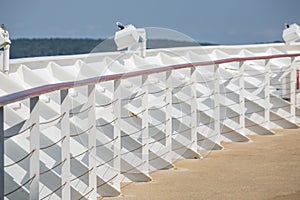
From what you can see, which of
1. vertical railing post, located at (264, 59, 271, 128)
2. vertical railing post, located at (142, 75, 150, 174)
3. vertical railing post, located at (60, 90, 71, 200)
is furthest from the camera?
vertical railing post, located at (264, 59, 271, 128)

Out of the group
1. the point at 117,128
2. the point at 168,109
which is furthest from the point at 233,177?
the point at 117,128

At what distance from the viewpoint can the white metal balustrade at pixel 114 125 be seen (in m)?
5.39

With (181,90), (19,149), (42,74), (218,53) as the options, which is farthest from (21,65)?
(218,53)

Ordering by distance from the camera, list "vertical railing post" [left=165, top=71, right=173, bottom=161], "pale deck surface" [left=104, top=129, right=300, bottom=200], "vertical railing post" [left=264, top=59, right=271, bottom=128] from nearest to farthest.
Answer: "pale deck surface" [left=104, top=129, right=300, bottom=200] → "vertical railing post" [left=165, top=71, right=173, bottom=161] → "vertical railing post" [left=264, top=59, right=271, bottom=128]

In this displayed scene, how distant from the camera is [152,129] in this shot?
8.02 m

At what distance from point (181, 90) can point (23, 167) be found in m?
2.46

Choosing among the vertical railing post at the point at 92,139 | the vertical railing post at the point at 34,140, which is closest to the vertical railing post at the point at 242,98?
the vertical railing post at the point at 92,139

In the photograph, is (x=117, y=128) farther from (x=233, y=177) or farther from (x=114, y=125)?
(x=233, y=177)

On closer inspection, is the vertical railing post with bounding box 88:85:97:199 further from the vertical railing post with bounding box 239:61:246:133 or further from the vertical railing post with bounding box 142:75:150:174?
the vertical railing post with bounding box 239:61:246:133

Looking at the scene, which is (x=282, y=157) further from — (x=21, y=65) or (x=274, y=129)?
(x=21, y=65)

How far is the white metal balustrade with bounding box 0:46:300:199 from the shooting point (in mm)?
5395

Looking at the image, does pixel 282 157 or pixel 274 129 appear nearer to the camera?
pixel 282 157

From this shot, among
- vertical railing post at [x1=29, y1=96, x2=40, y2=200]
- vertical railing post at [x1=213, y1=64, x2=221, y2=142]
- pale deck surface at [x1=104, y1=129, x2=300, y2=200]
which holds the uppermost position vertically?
vertical railing post at [x1=29, y1=96, x2=40, y2=200]

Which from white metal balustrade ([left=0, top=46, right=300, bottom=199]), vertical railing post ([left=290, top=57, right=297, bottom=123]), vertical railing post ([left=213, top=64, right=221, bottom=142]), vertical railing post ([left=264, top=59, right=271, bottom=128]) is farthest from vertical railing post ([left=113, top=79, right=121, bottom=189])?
vertical railing post ([left=290, top=57, right=297, bottom=123])
